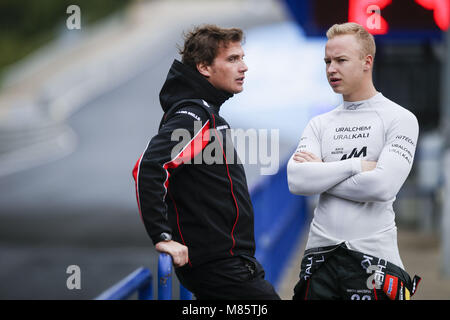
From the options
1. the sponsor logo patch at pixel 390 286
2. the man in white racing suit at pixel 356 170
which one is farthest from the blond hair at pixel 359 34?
the sponsor logo patch at pixel 390 286

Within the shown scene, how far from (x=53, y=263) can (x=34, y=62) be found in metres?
30.7

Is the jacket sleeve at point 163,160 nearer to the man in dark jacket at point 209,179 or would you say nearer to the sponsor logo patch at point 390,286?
the man in dark jacket at point 209,179

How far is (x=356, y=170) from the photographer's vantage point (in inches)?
111

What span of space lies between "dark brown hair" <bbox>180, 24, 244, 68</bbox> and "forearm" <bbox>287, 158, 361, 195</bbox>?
55 cm

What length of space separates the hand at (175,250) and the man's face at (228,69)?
0.66m

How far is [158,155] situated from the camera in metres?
2.75

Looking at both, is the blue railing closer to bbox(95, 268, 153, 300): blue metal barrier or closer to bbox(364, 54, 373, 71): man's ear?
bbox(95, 268, 153, 300): blue metal barrier

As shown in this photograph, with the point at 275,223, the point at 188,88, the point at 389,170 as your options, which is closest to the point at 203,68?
the point at 188,88

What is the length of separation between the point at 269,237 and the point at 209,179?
13.9 ft

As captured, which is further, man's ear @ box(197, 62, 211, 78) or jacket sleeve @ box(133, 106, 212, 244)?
man's ear @ box(197, 62, 211, 78)

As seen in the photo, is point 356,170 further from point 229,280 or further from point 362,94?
point 229,280

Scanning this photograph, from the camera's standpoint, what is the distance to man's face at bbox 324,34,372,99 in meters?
2.78

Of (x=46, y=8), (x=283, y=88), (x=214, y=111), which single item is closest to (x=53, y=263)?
(x=214, y=111)
